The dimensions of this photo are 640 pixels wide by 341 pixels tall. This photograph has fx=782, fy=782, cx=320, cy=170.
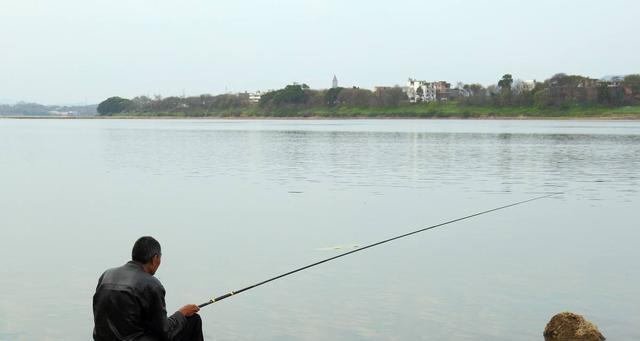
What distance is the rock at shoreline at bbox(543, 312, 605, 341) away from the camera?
322 inches

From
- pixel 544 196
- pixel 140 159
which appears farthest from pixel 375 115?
pixel 544 196

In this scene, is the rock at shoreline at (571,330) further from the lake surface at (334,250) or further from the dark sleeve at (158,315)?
the dark sleeve at (158,315)

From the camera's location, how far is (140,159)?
3700 centimetres

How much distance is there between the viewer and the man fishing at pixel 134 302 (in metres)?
5.34

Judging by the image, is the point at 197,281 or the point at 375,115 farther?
the point at 375,115

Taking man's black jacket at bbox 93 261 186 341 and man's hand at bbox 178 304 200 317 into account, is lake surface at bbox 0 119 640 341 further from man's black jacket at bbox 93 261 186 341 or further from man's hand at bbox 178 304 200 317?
man's black jacket at bbox 93 261 186 341

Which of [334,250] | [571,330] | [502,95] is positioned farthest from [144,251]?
[502,95]

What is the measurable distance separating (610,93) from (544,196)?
127146 millimetres

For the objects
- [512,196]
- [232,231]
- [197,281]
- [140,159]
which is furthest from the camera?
[140,159]

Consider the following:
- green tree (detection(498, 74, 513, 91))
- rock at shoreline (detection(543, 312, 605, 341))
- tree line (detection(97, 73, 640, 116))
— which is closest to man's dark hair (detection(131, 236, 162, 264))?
rock at shoreline (detection(543, 312, 605, 341))

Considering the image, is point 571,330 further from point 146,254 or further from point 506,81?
point 506,81

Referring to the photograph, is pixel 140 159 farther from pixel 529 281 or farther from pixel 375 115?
pixel 375 115

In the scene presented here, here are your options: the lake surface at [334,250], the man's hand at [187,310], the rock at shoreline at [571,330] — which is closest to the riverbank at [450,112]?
the lake surface at [334,250]

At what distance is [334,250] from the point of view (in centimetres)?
1356
